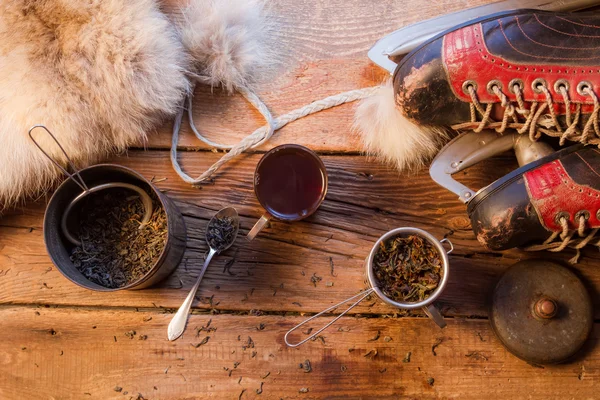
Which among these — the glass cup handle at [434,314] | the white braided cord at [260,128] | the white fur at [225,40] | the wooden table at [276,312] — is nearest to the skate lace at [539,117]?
the wooden table at [276,312]

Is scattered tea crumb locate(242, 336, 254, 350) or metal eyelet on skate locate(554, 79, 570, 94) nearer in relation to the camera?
metal eyelet on skate locate(554, 79, 570, 94)

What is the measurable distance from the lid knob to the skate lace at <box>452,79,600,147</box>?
33cm

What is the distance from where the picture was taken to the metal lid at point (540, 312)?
103 cm

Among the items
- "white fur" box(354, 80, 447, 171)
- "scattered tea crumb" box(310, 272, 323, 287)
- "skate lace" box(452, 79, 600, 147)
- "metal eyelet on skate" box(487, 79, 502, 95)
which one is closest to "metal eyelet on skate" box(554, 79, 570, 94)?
"skate lace" box(452, 79, 600, 147)

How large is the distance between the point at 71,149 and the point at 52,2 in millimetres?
308

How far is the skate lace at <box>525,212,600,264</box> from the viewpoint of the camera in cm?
99

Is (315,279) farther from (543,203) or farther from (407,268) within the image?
(543,203)

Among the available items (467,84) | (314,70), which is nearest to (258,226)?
(314,70)

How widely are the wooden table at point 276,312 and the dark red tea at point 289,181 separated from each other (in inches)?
3.5

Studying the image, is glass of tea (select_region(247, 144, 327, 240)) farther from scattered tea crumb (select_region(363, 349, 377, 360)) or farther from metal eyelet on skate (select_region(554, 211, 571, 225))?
metal eyelet on skate (select_region(554, 211, 571, 225))

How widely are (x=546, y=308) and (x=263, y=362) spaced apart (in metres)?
0.61

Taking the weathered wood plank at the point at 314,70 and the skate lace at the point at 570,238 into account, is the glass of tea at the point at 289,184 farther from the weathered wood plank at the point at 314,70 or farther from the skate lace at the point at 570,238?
the skate lace at the point at 570,238

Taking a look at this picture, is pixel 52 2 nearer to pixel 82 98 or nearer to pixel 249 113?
pixel 82 98

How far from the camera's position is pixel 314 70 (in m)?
1.17
